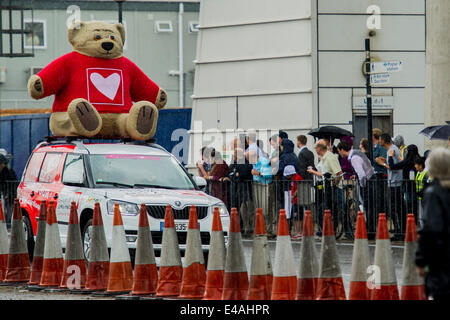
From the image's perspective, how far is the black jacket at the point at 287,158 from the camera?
66.0ft

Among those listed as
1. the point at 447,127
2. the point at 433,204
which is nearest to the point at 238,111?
the point at 447,127

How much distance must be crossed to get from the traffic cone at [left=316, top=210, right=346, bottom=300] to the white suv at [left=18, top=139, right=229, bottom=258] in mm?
4554

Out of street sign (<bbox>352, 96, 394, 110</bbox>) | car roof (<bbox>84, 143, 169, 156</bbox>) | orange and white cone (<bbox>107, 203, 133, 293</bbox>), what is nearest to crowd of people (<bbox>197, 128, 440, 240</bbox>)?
street sign (<bbox>352, 96, 394, 110</bbox>)

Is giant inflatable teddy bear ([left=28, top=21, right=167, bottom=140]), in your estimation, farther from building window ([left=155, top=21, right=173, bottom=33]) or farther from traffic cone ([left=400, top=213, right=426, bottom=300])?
building window ([left=155, top=21, right=173, bottom=33])

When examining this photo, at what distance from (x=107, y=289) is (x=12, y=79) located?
4297 centimetres

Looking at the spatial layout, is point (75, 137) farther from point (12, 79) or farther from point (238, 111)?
point (12, 79)

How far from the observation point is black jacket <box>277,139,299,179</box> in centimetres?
2011

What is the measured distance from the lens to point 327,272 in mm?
9516

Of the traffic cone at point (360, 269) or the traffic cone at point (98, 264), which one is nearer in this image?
the traffic cone at point (360, 269)

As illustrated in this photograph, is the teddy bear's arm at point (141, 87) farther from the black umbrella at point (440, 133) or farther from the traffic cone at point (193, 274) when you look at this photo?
the traffic cone at point (193, 274)

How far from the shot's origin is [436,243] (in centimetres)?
702

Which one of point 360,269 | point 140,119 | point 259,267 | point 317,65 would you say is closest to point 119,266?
point 259,267

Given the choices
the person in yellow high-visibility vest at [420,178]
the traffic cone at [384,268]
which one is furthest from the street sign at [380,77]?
the traffic cone at [384,268]

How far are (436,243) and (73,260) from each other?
5.78 m
